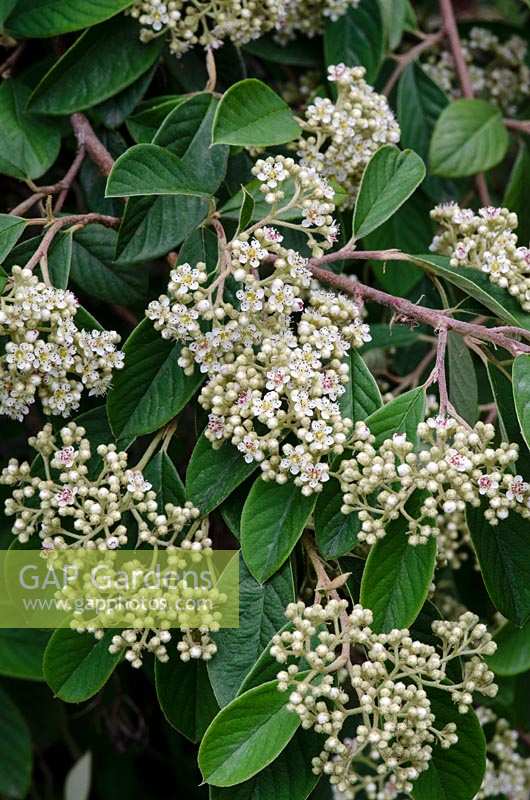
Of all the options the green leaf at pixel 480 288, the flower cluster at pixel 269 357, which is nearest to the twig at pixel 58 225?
the flower cluster at pixel 269 357

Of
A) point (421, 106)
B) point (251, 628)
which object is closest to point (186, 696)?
point (251, 628)

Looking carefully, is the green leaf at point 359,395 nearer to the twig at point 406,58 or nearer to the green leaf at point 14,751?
the twig at point 406,58

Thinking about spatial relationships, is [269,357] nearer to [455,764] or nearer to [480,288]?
[480,288]

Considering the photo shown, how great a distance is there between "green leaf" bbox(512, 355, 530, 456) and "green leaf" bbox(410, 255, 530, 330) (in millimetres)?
80

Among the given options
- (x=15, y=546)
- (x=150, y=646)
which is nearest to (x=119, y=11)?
(x=15, y=546)

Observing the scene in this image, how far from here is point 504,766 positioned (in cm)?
211

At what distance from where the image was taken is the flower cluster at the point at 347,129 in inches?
70.4

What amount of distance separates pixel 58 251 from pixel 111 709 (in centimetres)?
147

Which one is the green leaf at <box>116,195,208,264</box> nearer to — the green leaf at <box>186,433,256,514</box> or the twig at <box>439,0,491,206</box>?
the green leaf at <box>186,433,256,514</box>

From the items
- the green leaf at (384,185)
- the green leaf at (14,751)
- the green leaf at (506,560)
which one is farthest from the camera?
the green leaf at (14,751)

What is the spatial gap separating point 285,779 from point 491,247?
97cm

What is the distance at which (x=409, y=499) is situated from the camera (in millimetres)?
1477

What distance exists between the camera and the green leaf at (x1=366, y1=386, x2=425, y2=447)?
1507 millimetres

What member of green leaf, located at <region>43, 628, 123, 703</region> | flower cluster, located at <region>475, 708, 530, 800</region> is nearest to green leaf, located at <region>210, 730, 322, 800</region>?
green leaf, located at <region>43, 628, 123, 703</region>
